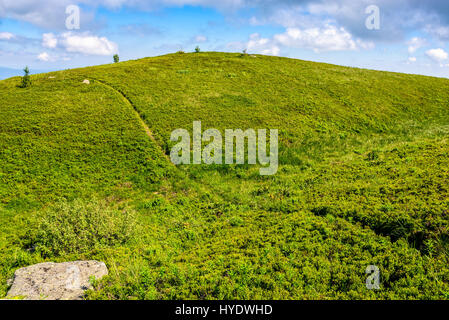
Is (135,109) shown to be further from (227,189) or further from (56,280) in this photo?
(56,280)

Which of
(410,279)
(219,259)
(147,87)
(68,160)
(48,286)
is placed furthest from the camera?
(147,87)

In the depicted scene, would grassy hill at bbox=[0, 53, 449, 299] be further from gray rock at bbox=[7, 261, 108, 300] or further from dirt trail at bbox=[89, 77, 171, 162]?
gray rock at bbox=[7, 261, 108, 300]

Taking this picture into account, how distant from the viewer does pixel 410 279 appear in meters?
8.46

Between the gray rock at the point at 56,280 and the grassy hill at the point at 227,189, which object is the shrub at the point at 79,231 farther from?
the gray rock at the point at 56,280

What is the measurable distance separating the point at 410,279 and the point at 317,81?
152 ft

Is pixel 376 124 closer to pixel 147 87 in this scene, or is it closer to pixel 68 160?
pixel 147 87

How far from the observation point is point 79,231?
43.8ft

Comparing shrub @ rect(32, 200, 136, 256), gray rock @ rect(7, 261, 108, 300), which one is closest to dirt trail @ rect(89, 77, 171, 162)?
shrub @ rect(32, 200, 136, 256)

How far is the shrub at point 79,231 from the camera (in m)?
12.6

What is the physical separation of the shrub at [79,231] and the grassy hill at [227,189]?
0.30 feet

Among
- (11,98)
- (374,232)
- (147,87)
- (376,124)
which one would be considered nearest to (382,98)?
(376,124)
